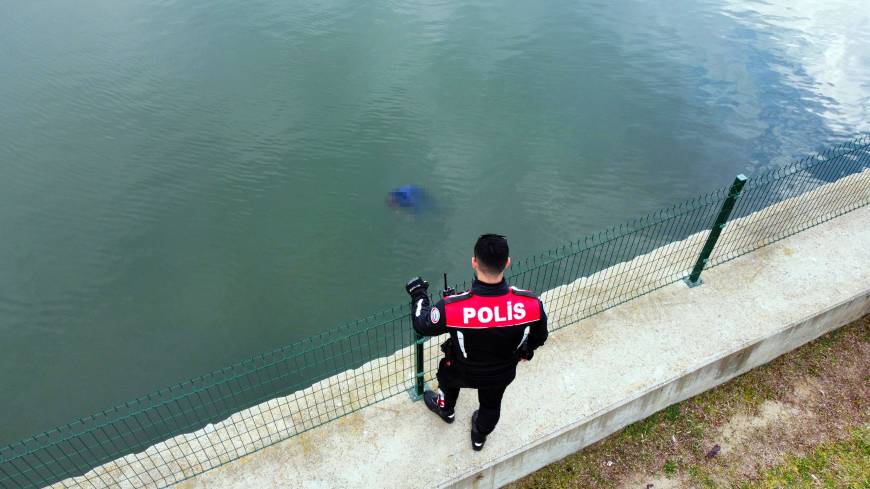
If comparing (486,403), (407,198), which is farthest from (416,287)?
(407,198)

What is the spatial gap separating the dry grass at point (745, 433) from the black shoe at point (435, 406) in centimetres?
82

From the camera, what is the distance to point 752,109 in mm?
13281

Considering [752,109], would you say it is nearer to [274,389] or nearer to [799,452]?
[799,452]

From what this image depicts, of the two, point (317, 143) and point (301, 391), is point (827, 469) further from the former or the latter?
point (317, 143)

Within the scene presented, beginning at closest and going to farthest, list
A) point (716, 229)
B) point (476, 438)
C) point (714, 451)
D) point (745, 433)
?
1. point (476, 438)
2. point (714, 451)
3. point (745, 433)
4. point (716, 229)

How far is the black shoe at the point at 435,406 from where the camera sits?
479cm

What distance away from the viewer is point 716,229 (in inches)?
221

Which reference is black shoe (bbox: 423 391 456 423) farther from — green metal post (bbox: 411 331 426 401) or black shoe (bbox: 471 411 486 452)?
black shoe (bbox: 471 411 486 452)

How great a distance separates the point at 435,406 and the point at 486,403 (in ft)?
2.62

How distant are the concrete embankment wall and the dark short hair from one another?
1950 millimetres

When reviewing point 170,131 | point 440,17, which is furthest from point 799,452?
point 440,17

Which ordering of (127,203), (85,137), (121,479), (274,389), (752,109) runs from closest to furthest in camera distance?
(121,479) → (274,389) → (127,203) → (85,137) → (752,109)

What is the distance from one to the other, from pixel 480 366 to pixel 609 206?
24.8 feet

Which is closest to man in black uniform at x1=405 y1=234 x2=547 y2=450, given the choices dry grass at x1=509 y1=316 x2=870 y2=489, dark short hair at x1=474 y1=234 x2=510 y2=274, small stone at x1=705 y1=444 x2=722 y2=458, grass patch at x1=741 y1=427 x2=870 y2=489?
dark short hair at x1=474 y1=234 x2=510 y2=274
